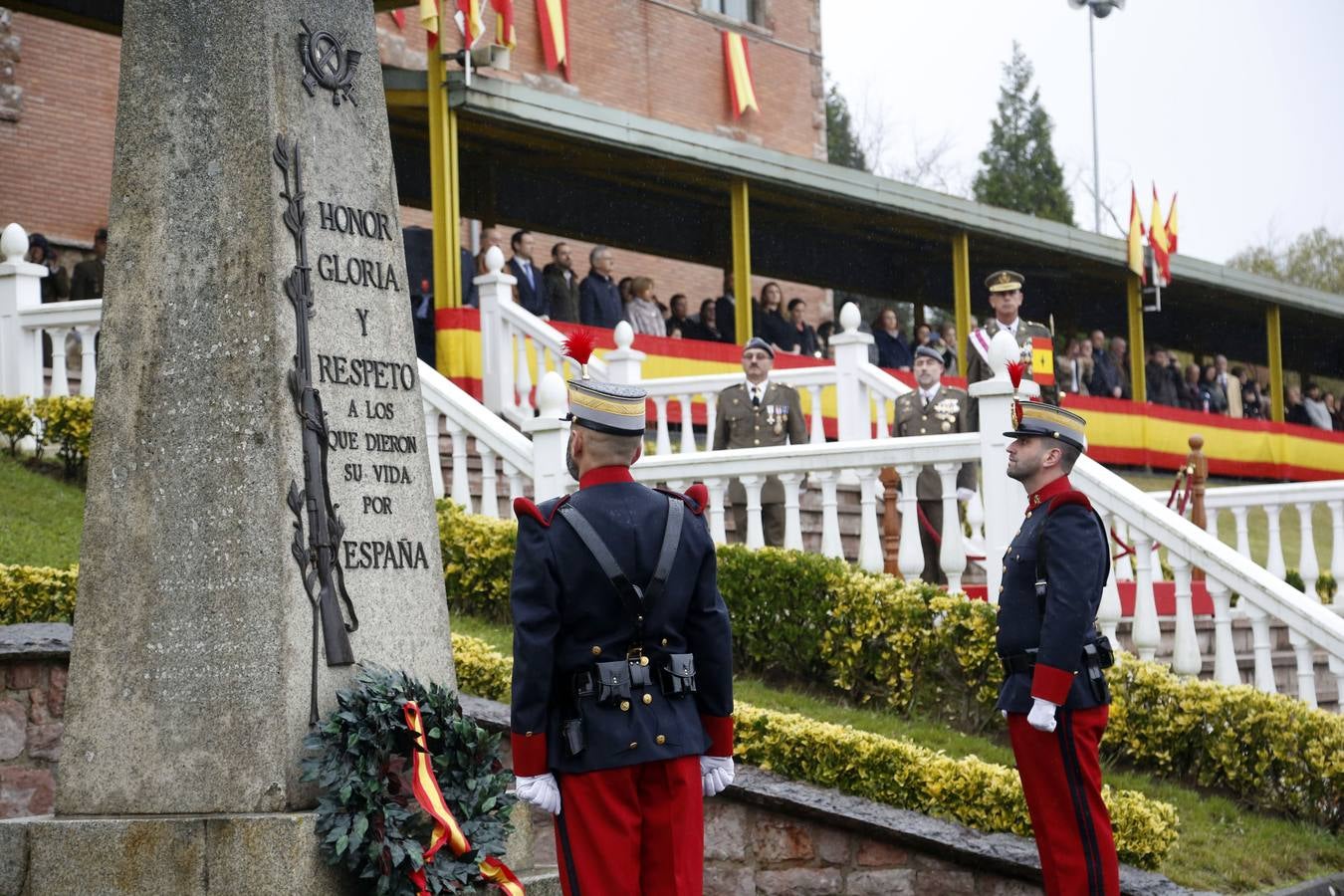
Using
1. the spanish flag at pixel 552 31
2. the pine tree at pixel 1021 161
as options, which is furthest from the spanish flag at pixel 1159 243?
the pine tree at pixel 1021 161

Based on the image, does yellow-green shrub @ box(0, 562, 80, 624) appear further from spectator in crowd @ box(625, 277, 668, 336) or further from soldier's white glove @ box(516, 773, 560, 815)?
spectator in crowd @ box(625, 277, 668, 336)

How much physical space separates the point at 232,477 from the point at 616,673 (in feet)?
4.64

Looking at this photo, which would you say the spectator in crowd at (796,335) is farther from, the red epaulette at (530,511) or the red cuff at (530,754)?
the red cuff at (530,754)

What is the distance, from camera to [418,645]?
6.05 metres

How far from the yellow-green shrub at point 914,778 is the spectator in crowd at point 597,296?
10212 mm

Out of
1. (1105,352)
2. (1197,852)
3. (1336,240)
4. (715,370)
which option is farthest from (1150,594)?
(1336,240)

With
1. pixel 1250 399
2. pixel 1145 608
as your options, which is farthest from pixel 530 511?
pixel 1250 399

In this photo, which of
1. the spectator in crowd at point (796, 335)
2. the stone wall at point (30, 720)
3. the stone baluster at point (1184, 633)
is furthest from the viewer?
the spectator in crowd at point (796, 335)

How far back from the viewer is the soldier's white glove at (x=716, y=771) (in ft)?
17.5

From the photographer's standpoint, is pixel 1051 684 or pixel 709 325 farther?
pixel 709 325

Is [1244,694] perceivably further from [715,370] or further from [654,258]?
[654,258]

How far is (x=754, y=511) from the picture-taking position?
34.4 feet

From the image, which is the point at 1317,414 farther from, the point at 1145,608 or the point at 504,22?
the point at 1145,608

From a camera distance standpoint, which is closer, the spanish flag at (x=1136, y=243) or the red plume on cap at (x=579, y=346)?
the red plume on cap at (x=579, y=346)
